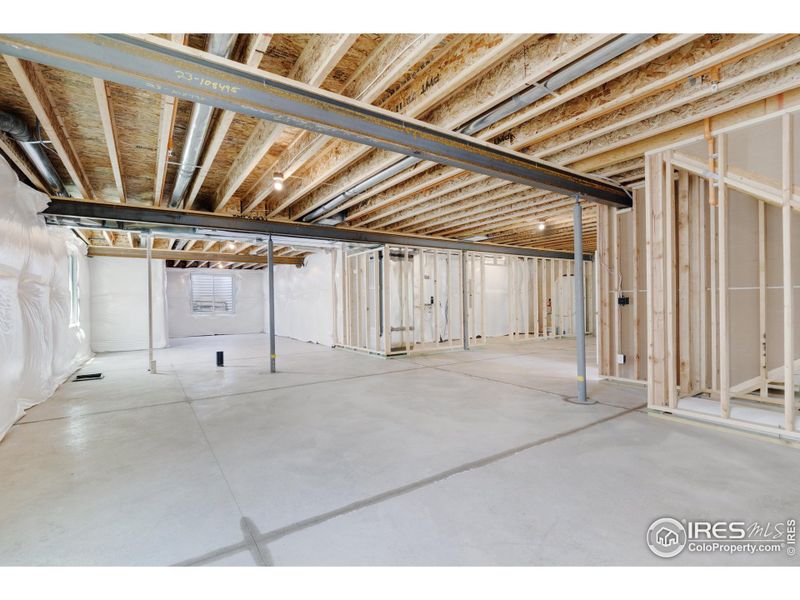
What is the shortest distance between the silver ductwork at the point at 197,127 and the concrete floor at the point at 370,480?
8.41 ft

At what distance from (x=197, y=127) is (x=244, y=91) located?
3.58ft

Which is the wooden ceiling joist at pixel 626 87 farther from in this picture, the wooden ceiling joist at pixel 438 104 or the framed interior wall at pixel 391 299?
the framed interior wall at pixel 391 299

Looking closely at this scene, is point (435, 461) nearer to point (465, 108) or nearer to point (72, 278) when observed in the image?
point (465, 108)

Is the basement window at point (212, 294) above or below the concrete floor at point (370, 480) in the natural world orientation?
above

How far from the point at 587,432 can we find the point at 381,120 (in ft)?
9.95

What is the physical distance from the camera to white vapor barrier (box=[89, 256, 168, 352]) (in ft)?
29.3

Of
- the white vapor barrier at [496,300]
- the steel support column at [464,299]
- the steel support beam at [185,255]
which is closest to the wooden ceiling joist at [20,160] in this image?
the steel support beam at [185,255]

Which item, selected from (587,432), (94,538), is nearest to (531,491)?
(587,432)

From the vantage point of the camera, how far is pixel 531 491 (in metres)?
2.21

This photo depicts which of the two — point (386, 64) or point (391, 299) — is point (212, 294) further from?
point (386, 64)

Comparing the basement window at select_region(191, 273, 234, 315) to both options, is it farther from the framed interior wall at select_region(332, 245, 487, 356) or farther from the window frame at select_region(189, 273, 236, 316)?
the framed interior wall at select_region(332, 245, 487, 356)

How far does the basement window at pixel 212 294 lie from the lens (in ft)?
43.4

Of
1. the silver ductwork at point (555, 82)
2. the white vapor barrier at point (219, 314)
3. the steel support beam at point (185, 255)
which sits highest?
the silver ductwork at point (555, 82)

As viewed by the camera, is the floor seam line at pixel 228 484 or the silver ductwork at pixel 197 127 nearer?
the floor seam line at pixel 228 484
